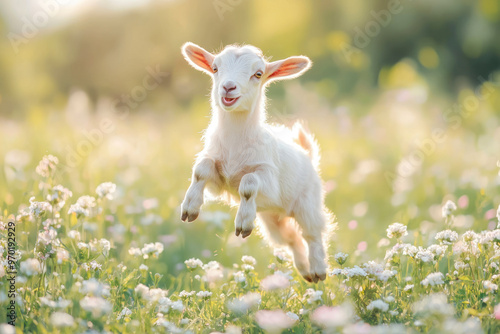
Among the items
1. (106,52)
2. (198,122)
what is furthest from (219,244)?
(106,52)

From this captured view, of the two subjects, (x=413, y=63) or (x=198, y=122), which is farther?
(x=413, y=63)

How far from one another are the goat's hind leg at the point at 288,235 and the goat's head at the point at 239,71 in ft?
3.45

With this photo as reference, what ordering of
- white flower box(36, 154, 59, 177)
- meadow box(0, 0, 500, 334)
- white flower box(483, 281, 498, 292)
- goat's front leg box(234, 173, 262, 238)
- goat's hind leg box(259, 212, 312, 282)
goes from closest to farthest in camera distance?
white flower box(483, 281, 498, 292), meadow box(0, 0, 500, 334), goat's front leg box(234, 173, 262, 238), white flower box(36, 154, 59, 177), goat's hind leg box(259, 212, 312, 282)

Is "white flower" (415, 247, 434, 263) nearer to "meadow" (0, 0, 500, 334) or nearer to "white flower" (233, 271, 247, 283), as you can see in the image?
"meadow" (0, 0, 500, 334)

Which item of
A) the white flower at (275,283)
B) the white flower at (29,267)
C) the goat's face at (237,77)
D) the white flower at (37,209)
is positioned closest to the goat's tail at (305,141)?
A: the goat's face at (237,77)

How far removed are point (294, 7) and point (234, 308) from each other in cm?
1283

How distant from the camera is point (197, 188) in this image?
3486mm

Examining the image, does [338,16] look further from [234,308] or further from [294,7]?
[234,308]

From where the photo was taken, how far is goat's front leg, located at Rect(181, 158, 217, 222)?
3.37 m

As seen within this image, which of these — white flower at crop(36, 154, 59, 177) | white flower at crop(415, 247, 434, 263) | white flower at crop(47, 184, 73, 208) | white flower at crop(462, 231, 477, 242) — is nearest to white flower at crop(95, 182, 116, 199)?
white flower at crop(47, 184, 73, 208)

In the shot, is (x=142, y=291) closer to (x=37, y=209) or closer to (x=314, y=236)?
(x=37, y=209)

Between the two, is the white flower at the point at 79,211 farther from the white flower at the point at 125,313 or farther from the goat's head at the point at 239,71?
the goat's head at the point at 239,71

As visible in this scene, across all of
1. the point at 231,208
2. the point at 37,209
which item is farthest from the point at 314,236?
the point at 37,209

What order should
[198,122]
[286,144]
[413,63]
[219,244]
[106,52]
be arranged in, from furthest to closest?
[106,52] → [413,63] → [198,122] → [219,244] → [286,144]
